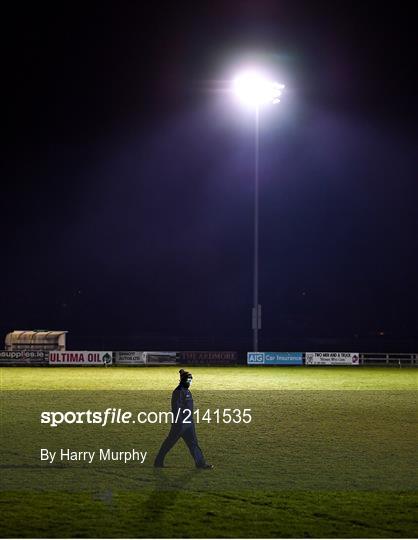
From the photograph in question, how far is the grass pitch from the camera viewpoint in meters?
8.55

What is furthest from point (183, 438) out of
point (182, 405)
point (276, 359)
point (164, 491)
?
point (276, 359)

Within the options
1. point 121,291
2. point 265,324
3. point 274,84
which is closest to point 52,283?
point 121,291

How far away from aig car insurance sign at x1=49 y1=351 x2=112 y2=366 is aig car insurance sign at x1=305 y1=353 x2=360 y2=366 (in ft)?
41.7

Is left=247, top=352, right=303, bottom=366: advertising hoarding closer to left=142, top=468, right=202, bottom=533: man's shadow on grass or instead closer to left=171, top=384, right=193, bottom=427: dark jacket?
left=142, top=468, right=202, bottom=533: man's shadow on grass

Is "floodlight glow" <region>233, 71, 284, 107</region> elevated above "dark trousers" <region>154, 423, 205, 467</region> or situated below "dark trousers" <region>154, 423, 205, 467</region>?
above

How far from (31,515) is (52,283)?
3383 inches

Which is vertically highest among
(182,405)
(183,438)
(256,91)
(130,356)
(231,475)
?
(256,91)

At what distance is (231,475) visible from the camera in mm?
11406

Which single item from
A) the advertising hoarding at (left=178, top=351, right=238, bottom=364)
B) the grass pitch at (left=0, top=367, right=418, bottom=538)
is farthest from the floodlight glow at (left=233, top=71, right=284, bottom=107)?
the grass pitch at (left=0, top=367, right=418, bottom=538)

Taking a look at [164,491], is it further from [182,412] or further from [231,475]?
[231,475]

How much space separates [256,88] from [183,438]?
2987cm

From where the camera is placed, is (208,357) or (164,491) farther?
(208,357)

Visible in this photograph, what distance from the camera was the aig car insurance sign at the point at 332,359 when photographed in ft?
142

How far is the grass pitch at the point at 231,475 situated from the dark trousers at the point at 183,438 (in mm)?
245
